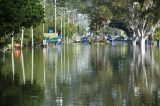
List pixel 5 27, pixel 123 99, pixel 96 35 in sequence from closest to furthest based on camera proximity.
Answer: pixel 123 99 < pixel 5 27 < pixel 96 35

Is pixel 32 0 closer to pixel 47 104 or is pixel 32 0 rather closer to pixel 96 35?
pixel 47 104

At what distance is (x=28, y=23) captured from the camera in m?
39.2

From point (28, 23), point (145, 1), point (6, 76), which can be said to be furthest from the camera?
point (145, 1)

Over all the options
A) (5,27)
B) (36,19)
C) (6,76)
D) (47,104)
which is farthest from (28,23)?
(47,104)

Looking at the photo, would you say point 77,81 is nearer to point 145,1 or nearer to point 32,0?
point 32,0

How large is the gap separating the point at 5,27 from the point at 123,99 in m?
18.3

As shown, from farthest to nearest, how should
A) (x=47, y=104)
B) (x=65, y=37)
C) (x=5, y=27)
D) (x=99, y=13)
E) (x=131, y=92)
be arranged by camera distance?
(x=65, y=37), (x=99, y=13), (x=5, y=27), (x=131, y=92), (x=47, y=104)

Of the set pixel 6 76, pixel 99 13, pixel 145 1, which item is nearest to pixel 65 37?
pixel 99 13

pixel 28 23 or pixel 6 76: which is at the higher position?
pixel 28 23

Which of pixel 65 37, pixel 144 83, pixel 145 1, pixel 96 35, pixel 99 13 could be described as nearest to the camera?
pixel 144 83

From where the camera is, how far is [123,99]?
16500 mm

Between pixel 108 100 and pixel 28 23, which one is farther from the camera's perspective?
pixel 28 23

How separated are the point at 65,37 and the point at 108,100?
368ft

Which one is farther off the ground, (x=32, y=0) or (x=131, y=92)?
(x=32, y=0)
